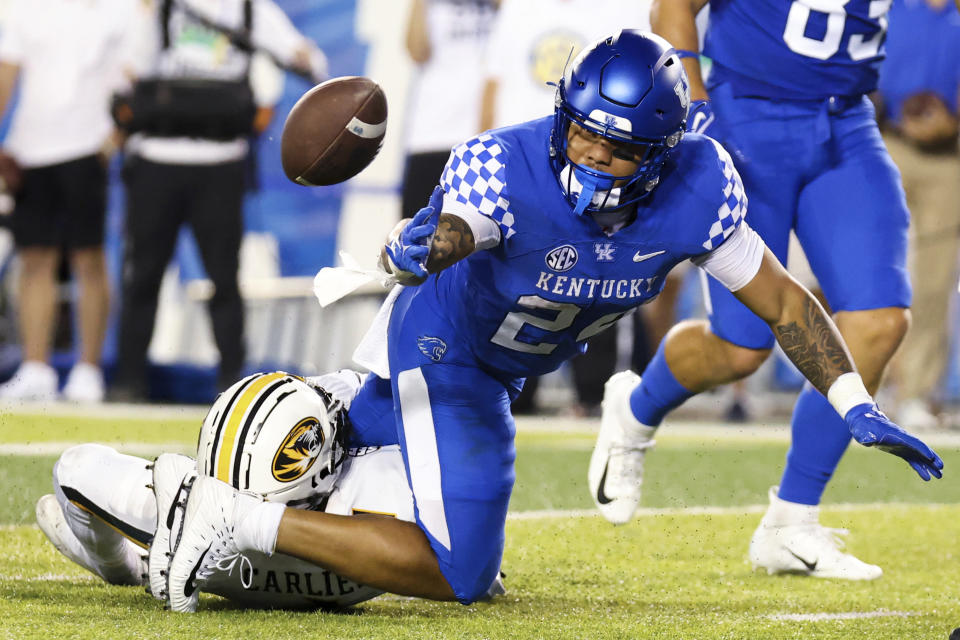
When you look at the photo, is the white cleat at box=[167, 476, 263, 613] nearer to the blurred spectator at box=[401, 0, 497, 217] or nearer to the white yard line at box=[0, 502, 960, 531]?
the white yard line at box=[0, 502, 960, 531]

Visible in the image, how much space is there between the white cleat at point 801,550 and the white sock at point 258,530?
153cm

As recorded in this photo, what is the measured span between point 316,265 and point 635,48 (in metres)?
6.03

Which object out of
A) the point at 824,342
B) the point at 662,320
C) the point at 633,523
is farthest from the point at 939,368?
the point at 824,342

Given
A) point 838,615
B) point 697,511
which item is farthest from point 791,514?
point 697,511

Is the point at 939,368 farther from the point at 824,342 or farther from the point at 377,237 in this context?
the point at 824,342

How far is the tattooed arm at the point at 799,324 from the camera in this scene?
9.95 ft

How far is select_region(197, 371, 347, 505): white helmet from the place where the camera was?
9.68ft

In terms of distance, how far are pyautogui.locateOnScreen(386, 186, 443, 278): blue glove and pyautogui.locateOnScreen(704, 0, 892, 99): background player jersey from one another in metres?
1.77

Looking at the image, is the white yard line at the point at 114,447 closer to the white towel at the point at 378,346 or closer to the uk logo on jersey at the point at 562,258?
the white towel at the point at 378,346

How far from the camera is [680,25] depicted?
3.80 m

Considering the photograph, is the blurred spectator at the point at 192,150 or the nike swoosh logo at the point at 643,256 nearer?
the nike swoosh logo at the point at 643,256

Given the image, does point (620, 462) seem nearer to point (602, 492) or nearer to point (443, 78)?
point (602, 492)

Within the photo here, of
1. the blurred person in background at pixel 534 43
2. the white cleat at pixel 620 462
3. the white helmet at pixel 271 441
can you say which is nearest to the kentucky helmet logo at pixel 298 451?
the white helmet at pixel 271 441

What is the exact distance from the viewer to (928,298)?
7961 millimetres
